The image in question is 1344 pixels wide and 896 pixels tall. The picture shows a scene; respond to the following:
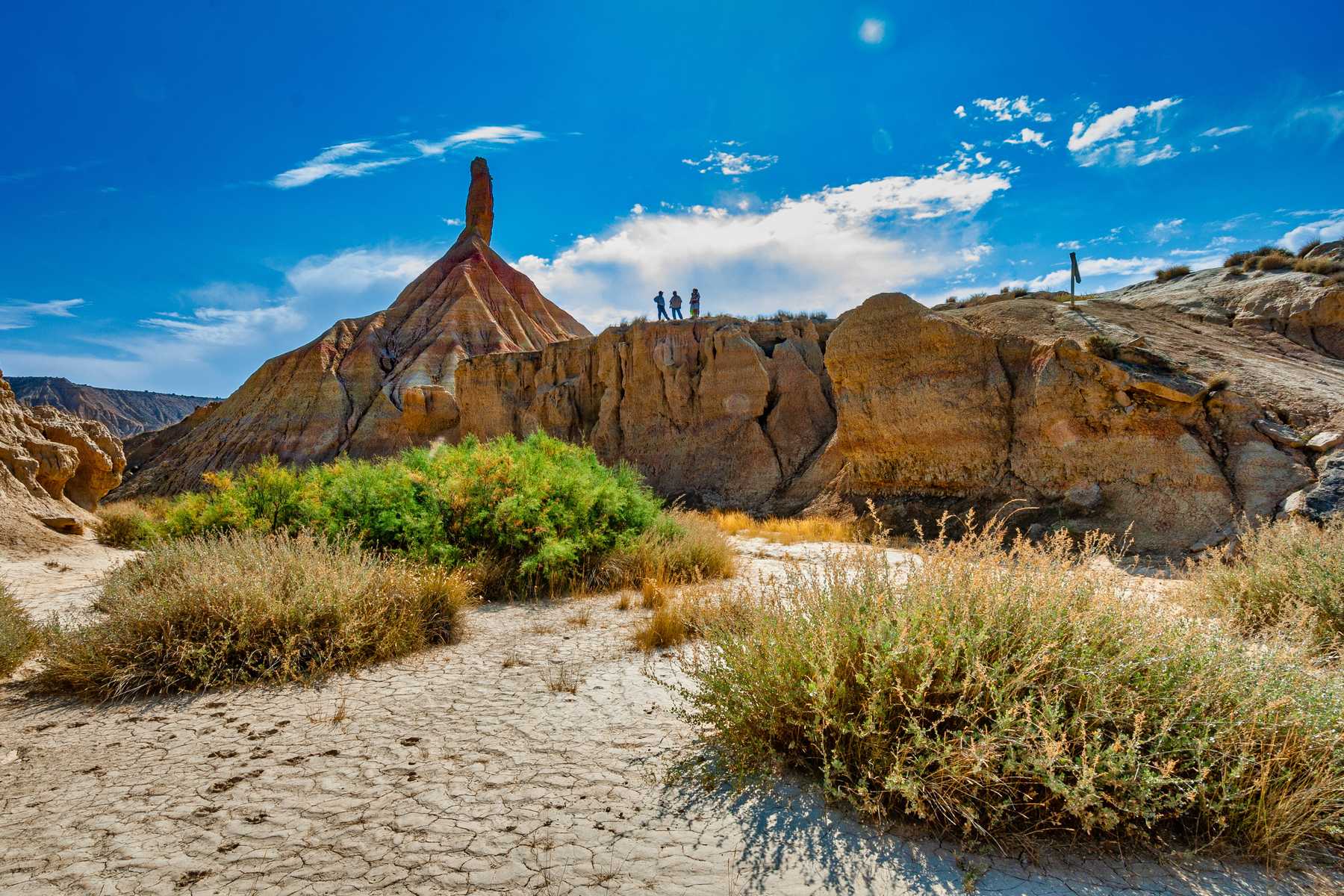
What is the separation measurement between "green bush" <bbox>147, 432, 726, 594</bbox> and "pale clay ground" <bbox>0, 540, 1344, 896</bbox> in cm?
349

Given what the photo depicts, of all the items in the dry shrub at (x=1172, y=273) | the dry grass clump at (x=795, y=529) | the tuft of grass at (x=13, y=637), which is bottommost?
the dry grass clump at (x=795, y=529)

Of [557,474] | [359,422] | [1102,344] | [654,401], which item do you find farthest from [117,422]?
[1102,344]

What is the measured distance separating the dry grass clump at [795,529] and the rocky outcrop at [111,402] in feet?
240

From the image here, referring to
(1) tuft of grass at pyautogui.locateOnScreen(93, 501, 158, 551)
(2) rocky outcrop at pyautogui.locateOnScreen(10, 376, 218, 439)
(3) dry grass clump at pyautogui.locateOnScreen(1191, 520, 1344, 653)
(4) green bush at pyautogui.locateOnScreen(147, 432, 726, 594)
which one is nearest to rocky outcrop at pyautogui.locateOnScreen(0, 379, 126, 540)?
(1) tuft of grass at pyautogui.locateOnScreen(93, 501, 158, 551)

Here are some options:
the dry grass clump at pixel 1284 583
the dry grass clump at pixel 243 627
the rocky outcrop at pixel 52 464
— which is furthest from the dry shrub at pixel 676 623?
the rocky outcrop at pixel 52 464

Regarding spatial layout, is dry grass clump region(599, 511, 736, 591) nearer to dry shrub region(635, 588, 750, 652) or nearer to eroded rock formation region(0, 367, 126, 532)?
dry shrub region(635, 588, 750, 652)

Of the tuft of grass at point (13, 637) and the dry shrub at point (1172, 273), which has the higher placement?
the dry shrub at point (1172, 273)

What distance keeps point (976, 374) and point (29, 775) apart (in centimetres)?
1459

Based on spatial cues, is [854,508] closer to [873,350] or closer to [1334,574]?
[873,350]

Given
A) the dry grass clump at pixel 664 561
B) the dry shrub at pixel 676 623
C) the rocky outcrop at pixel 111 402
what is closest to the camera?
the dry shrub at pixel 676 623

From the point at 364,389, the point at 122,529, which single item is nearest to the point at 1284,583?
the point at 122,529

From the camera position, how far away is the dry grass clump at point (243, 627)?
4465mm

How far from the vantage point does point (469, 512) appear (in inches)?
332

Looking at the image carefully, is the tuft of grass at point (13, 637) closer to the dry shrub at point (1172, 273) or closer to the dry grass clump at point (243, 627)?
the dry grass clump at point (243, 627)
